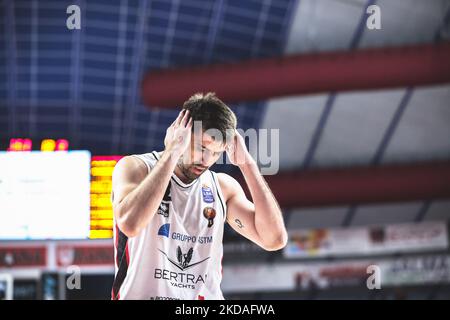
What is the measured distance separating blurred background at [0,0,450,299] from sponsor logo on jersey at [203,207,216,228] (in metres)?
10.9

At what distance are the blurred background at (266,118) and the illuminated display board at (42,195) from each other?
1.1 inches

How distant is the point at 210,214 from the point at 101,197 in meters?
10.9

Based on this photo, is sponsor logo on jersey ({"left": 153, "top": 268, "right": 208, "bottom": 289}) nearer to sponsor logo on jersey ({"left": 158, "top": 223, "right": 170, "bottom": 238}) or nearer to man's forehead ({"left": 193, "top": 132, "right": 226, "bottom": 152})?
sponsor logo on jersey ({"left": 158, "top": 223, "right": 170, "bottom": 238})

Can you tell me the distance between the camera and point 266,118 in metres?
20.1

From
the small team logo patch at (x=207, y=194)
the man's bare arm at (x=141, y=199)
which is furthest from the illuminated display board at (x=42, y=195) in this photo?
the man's bare arm at (x=141, y=199)

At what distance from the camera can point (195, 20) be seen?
18.2 meters

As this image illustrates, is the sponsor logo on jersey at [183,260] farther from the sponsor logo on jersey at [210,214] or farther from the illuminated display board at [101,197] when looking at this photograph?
the illuminated display board at [101,197]

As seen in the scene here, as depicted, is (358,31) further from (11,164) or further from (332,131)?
(11,164)

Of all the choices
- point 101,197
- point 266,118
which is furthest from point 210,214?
point 266,118

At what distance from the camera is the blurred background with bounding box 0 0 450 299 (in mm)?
15398

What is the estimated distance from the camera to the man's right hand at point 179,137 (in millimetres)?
3146

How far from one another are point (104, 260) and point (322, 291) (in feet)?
23.5

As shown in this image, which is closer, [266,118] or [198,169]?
[198,169]

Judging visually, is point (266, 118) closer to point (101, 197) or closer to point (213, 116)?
point (101, 197)
